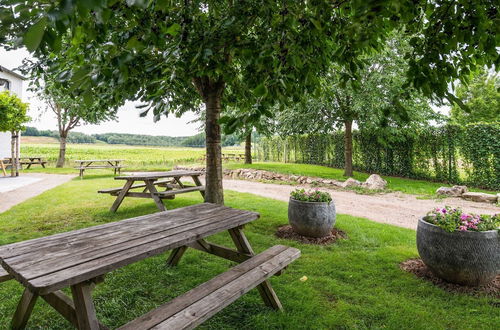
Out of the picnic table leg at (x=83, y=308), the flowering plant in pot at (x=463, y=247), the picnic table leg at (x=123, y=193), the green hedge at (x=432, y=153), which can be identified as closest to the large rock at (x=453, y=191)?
the green hedge at (x=432, y=153)

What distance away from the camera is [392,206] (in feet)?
26.3

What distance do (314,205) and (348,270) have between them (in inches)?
47.9

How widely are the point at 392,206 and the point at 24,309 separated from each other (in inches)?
323

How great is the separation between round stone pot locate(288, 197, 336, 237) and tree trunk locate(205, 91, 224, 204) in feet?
6.57

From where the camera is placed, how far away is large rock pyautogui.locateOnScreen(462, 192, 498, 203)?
834 centimetres

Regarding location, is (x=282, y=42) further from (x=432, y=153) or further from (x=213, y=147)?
(x=432, y=153)

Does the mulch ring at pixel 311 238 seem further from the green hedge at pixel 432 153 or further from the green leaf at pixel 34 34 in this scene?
the green hedge at pixel 432 153

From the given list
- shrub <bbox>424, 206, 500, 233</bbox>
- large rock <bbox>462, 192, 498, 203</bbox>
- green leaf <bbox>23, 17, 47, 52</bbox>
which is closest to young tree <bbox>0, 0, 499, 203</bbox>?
green leaf <bbox>23, 17, 47, 52</bbox>

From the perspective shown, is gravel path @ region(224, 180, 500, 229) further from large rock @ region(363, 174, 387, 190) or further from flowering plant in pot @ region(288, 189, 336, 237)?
flowering plant in pot @ region(288, 189, 336, 237)

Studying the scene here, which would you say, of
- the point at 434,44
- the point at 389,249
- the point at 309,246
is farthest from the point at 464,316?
the point at 434,44

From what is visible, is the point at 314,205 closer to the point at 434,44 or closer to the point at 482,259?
the point at 482,259

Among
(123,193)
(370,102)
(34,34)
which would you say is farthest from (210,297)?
(370,102)

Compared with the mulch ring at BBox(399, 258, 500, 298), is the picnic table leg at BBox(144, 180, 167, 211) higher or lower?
higher

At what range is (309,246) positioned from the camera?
4.49 metres
